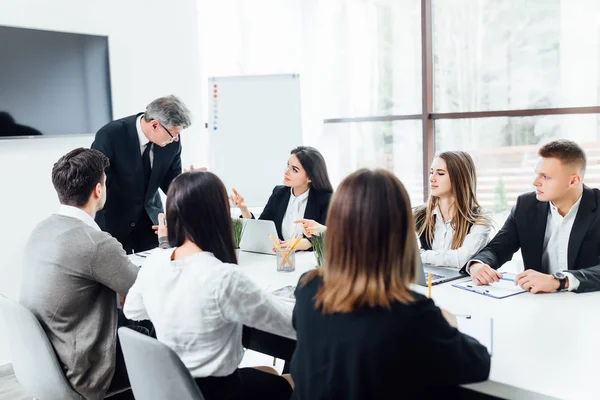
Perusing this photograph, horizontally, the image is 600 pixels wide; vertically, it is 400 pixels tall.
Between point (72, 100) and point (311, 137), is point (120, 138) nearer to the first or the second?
point (72, 100)

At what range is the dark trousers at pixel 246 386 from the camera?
1.69m

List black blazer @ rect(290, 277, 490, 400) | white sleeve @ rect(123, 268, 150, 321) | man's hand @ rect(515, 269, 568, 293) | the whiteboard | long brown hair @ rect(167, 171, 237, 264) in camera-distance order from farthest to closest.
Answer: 1. the whiteboard
2. man's hand @ rect(515, 269, 568, 293)
3. white sleeve @ rect(123, 268, 150, 321)
4. long brown hair @ rect(167, 171, 237, 264)
5. black blazer @ rect(290, 277, 490, 400)

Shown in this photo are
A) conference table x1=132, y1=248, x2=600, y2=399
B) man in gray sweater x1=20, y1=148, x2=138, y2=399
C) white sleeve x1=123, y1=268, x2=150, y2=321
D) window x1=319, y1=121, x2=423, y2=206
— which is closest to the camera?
conference table x1=132, y1=248, x2=600, y2=399

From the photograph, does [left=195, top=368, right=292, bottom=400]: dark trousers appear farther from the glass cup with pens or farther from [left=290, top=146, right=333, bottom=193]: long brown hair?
[left=290, top=146, right=333, bottom=193]: long brown hair

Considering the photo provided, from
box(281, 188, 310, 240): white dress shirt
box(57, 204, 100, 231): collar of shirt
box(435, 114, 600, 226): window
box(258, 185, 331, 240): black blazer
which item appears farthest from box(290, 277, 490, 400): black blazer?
box(435, 114, 600, 226): window

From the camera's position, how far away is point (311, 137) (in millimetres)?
5160

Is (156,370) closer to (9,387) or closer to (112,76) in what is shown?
(9,387)

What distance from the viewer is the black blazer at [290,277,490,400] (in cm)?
124

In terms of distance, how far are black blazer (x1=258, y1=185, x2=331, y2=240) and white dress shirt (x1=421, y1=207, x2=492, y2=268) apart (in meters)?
0.61

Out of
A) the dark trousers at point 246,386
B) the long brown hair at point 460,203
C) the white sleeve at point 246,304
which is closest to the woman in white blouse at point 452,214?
the long brown hair at point 460,203

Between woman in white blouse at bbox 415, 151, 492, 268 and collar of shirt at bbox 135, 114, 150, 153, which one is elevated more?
collar of shirt at bbox 135, 114, 150, 153

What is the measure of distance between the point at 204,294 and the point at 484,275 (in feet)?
3.66

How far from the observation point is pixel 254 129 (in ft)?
15.3

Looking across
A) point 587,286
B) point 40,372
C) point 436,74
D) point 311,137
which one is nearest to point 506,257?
point 587,286
